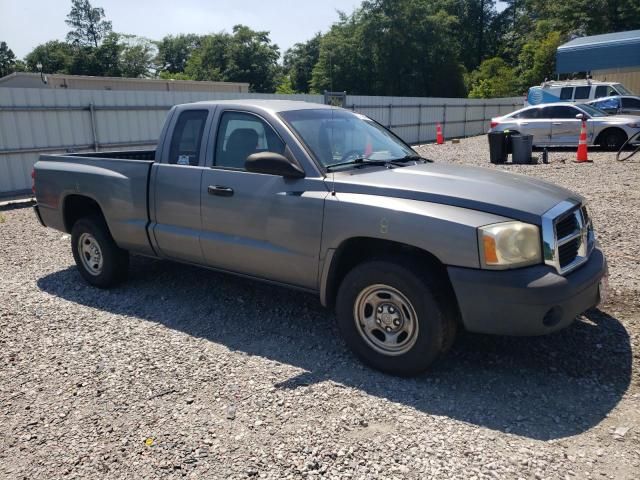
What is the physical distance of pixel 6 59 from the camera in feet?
304

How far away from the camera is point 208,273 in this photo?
6.12 meters

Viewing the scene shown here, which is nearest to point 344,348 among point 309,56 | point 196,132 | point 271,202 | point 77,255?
point 271,202

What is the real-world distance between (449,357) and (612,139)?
51.6 ft

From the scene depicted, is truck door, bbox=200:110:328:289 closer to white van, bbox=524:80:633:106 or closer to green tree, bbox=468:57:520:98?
white van, bbox=524:80:633:106

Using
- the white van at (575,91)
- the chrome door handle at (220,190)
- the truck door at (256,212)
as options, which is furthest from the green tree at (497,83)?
the chrome door handle at (220,190)

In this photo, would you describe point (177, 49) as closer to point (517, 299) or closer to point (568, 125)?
point (568, 125)

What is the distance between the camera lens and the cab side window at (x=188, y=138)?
4.91 m

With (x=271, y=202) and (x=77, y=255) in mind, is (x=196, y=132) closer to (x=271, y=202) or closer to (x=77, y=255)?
(x=271, y=202)

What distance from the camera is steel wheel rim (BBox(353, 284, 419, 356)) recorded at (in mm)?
3646

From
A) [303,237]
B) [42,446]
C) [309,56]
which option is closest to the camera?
[42,446]

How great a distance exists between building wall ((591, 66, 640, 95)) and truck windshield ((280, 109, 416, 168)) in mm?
28913

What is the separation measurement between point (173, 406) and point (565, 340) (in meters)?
2.95

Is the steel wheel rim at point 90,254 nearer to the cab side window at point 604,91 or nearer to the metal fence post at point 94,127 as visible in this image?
the metal fence post at point 94,127

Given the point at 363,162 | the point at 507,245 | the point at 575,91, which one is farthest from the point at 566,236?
the point at 575,91
